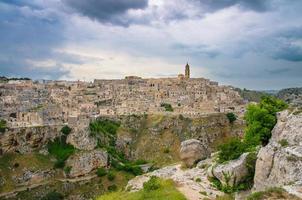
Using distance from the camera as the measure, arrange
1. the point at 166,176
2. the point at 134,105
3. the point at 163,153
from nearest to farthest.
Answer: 1. the point at 166,176
2. the point at 163,153
3. the point at 134,105

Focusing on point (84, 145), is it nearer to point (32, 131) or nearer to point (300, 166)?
point (32, 131)

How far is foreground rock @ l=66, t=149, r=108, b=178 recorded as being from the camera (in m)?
69.9

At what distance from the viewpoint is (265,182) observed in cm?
2762

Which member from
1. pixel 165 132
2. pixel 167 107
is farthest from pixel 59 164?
pixel 167 107

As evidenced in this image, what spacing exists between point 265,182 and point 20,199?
4407 cm

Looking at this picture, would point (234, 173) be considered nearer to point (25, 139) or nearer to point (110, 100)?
point (25, 139)

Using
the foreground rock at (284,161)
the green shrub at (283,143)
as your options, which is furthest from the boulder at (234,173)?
the green shrub at (283,143)

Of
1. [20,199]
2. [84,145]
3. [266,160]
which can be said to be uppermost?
[266,160]

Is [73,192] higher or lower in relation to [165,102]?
lower

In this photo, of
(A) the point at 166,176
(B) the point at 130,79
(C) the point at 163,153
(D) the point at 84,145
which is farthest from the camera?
(B) the point at 130,79

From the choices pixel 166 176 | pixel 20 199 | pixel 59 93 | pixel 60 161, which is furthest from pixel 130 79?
pixel 166 176

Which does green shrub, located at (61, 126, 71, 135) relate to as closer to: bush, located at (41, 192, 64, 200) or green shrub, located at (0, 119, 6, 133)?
green shrub, located at (0, 119, 6, 133)

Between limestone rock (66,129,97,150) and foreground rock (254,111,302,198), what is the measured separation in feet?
152

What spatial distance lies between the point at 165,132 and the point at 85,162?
19447 millimetres
